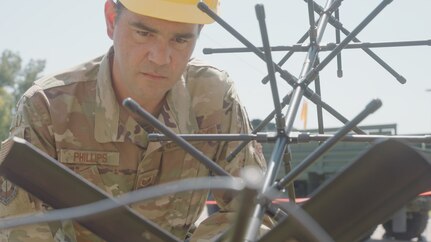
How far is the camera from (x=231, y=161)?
300 cm

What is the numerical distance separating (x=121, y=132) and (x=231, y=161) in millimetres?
412

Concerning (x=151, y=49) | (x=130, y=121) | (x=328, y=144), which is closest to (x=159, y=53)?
(x=151, y=49)

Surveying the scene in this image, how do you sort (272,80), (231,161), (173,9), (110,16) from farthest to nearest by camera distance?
(231,161) < (110,16) < (173,9) < (272,80)

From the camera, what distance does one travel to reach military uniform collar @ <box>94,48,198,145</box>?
2.98 metres

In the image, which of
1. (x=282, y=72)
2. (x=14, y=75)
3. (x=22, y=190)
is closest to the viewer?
(x=282, y=72)

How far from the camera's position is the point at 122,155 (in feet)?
9.95

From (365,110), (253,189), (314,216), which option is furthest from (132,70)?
(253,189)

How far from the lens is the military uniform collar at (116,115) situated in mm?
2984

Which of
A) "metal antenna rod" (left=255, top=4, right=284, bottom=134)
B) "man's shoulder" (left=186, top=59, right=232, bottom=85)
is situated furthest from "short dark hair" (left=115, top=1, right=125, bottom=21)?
"metal antenna rod" (left=255, top=4, right=284, bottom=134)

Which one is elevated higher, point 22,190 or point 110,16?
point 110,16

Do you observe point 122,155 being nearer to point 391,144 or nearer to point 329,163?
point 391,144

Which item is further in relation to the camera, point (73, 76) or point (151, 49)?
point (73, 76)

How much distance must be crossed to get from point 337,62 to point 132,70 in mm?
685

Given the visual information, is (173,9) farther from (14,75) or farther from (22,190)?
(14,75)
